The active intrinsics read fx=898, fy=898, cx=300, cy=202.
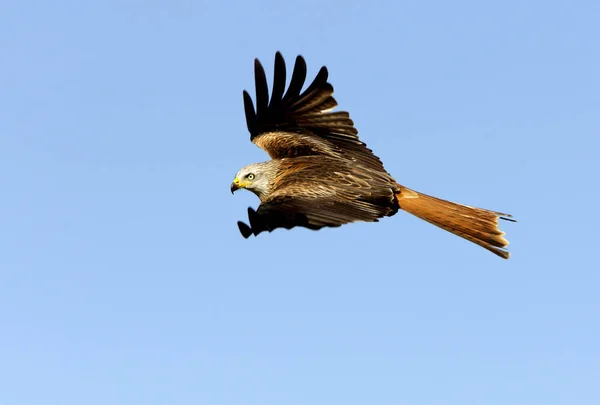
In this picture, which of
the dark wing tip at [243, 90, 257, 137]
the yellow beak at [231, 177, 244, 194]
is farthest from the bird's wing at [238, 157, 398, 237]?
the dark wing tip at [243, 90, 257, 137]

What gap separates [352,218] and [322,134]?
2.53 meters

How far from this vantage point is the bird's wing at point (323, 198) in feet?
30.7

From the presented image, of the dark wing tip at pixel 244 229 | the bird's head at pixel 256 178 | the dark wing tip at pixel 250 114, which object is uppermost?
the dark wing tip at pixel 250 114

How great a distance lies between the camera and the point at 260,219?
9.45 meters

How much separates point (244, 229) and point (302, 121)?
344 centimetres

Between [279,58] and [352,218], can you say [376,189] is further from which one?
[279,58]

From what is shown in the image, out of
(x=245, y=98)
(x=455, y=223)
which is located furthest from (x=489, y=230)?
(x=245, y=98)

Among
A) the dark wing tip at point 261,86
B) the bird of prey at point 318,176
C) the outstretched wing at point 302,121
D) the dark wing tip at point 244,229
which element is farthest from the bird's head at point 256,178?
the dark wing tip at point 244,229

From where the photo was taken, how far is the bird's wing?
936 centimetres

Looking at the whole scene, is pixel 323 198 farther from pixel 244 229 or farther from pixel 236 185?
pixel 236 185

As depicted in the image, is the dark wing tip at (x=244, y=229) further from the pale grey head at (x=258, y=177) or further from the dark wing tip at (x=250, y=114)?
the dark wing tip at (x=250, y=114)

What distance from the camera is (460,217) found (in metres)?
11.3

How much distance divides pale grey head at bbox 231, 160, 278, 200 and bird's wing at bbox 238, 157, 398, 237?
194 mm

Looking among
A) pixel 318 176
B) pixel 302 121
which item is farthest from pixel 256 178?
pixel 302 121
